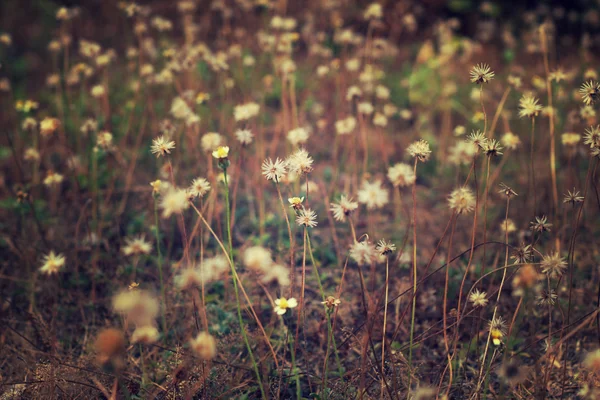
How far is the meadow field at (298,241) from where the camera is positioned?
1.49 m

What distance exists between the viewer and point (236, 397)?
5.25 ft

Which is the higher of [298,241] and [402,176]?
[402,176]

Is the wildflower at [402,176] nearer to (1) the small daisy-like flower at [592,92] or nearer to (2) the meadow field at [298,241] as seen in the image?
(2) the meadow field at [298,241]

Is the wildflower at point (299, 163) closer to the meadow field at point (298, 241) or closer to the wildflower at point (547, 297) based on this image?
the meadow field at point (298, 241)

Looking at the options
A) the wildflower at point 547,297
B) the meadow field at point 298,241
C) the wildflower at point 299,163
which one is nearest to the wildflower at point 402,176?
the meadow field at point 298,241

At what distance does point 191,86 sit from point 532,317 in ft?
8.81

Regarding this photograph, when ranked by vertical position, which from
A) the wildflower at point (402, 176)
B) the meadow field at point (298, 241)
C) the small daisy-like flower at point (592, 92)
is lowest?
the meadow field at point (298, 241)

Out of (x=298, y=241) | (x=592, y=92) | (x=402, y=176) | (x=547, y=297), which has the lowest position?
(x=298, y=241)

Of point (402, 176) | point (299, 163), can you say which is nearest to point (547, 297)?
point (402, 176)

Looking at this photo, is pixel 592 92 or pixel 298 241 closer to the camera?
pixel 592 92

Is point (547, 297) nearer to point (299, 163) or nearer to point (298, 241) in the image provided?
point (299, 163)

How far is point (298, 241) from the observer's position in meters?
2.50

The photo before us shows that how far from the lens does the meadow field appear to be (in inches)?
58.6

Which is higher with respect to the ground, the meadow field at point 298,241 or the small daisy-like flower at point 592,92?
the small daisy-like flower at point 592,92
